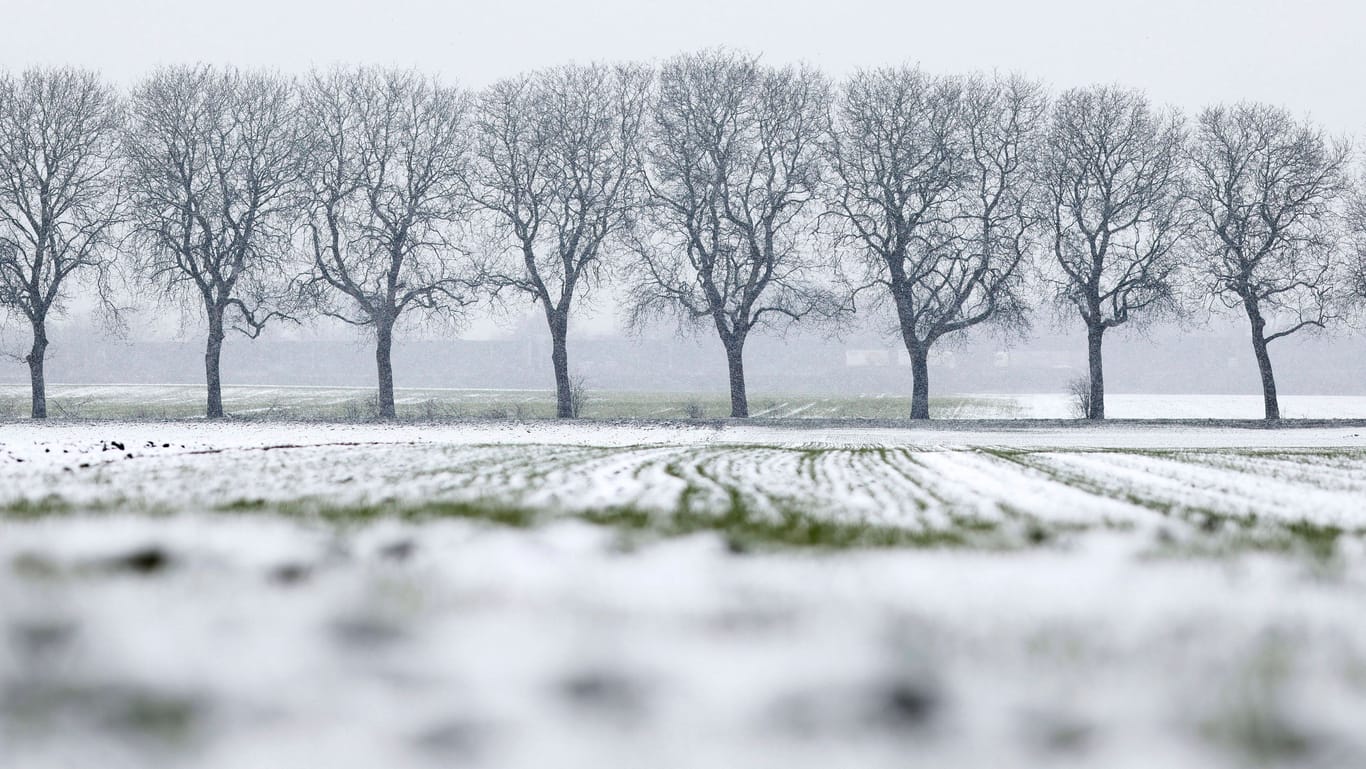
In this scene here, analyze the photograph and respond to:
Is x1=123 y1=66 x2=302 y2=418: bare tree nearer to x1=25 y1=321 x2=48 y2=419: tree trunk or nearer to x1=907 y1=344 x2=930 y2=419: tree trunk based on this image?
x1=25 y1=321 x2=48 y2=419: tree trunk

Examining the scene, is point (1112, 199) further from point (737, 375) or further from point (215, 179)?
point (215, 179)

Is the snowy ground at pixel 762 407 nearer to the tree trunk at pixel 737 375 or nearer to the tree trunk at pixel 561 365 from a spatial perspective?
the tree trunk at pixel 737 375

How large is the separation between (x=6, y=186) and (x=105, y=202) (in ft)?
8.23

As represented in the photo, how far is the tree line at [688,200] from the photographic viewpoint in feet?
84.6

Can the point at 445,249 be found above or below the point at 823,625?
above

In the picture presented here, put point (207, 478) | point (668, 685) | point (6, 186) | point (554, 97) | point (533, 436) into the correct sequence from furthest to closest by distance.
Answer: point (554, 97) < point (6, 186) < point (533, 436) < point (207, 478) < point (668, 685)

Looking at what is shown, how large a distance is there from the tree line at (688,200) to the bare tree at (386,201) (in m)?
0.09

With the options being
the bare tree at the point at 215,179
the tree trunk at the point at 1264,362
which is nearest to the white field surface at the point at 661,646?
the bare tree at the point at 215,179

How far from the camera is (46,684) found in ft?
2.93

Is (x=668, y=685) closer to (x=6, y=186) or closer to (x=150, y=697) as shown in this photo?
(x=150, y=697)

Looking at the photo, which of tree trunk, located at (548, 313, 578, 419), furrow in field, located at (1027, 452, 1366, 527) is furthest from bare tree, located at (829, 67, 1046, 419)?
furrow in field, located at (1027, 452, 1366, 527)

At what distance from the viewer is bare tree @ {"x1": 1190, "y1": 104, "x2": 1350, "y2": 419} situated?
84.7 ft

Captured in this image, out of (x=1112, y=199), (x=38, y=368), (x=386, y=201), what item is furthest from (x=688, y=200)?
(x=38, y=368)

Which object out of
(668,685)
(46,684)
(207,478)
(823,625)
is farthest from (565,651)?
(207,478)
